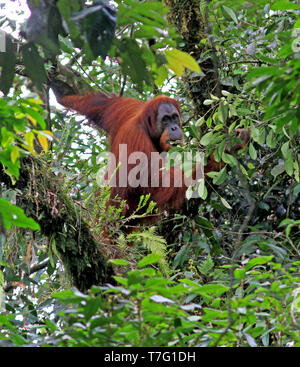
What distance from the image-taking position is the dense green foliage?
1.96 metres

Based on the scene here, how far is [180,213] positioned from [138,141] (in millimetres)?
861

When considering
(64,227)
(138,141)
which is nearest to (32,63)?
(64,227)

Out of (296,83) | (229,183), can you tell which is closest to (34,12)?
(296,83)

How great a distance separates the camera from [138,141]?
520 cm

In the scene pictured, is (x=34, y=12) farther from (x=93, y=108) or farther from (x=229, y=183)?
(x=93, y=108)

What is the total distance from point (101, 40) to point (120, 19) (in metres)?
0.10

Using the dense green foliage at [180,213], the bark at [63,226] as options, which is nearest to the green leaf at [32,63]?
the dense green foliage at [180,213]

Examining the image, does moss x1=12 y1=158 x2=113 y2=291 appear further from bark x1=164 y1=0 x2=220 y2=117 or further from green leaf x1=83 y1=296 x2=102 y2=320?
bark x1=164 y1=0 x2=220 y2=117

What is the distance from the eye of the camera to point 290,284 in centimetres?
233

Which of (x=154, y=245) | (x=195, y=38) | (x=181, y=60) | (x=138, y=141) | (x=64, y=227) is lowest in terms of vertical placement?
(x=154, y=245)

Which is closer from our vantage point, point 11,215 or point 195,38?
point 11,215

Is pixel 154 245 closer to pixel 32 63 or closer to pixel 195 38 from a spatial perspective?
pixel 195 38

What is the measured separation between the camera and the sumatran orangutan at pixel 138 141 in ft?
16.4
